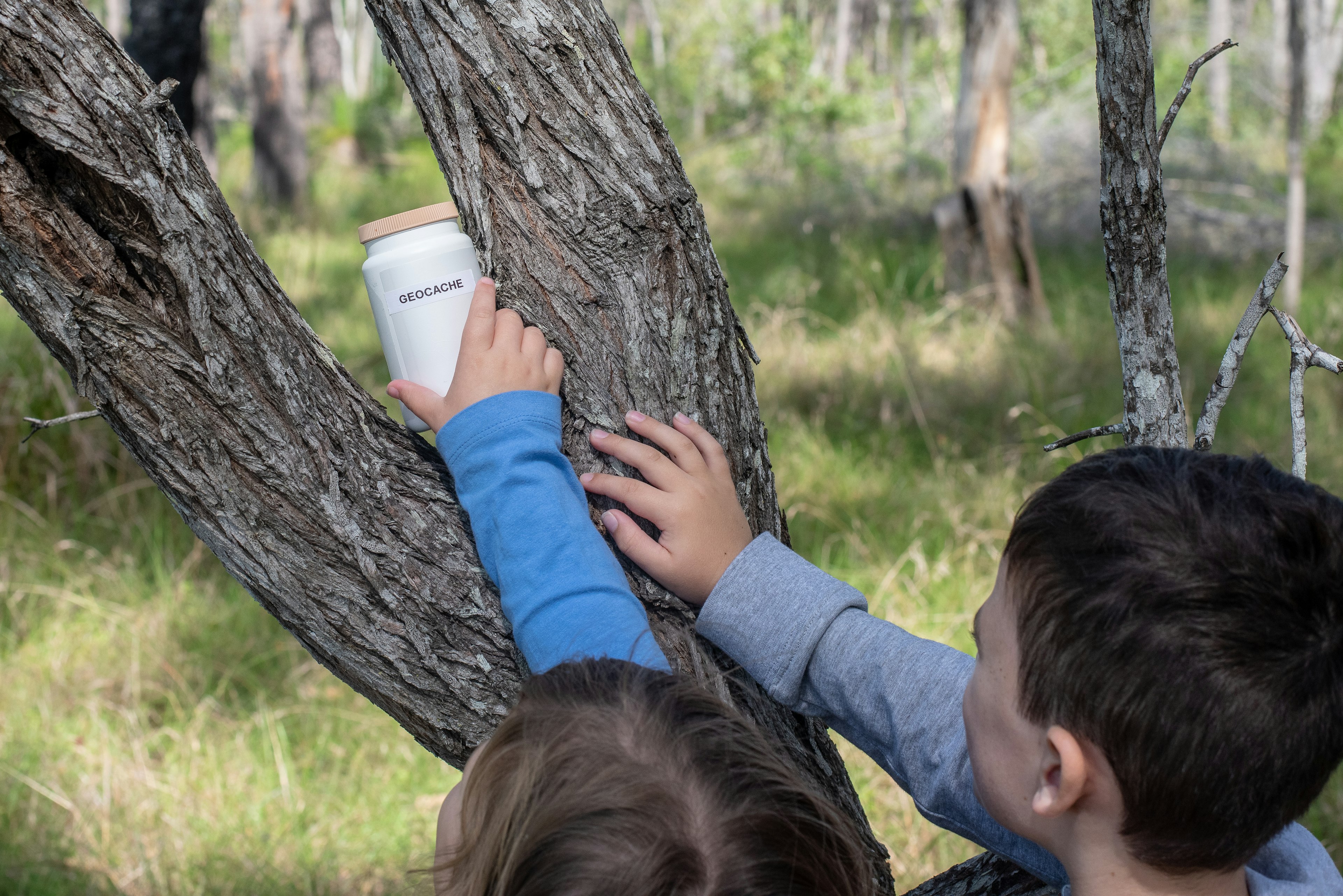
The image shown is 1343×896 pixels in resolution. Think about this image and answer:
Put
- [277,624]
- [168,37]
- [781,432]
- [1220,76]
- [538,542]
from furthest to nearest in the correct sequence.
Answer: [1220,76], [168,37], [781,432], [277,624], [538,542]

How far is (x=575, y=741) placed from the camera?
866 millimetres

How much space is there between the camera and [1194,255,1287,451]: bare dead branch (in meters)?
1.20

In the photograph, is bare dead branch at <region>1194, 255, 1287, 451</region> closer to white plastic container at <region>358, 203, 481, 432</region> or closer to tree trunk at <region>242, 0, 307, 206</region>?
white plastic container at <region>358, 203, 481, 432</region>

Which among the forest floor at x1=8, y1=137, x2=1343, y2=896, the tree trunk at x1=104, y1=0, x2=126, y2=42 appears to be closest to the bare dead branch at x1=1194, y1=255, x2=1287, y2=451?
the forest floor at x1=8, y1=137, x2=1343, y2=896

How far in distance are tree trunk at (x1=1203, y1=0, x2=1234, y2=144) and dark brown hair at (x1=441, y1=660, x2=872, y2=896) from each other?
10.9 m

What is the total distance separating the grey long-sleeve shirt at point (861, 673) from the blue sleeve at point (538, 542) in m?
0.12

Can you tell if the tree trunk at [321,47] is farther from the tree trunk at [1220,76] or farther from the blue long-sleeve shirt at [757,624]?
the blue long-sleeve shirt at [757,624]

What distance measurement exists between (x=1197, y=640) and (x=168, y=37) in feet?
15.8

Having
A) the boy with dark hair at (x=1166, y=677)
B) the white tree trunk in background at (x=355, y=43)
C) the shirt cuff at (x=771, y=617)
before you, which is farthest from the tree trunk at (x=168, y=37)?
the white tree trunk in background at (x=355, y=43)

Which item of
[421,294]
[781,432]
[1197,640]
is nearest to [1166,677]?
[1197,640]

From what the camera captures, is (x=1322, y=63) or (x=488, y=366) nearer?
(x=488, y=366)

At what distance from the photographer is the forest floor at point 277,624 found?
2152mm

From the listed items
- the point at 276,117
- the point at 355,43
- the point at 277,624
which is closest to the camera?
the point at 277,624

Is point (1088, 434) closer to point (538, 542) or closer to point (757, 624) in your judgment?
point (757, 624)
